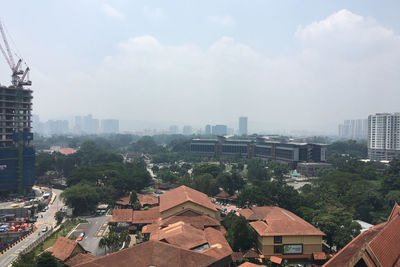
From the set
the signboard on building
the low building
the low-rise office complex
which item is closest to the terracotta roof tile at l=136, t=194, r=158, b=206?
the signboard on building

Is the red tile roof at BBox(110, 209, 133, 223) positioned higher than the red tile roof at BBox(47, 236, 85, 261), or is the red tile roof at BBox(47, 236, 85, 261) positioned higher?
the red tile roof at BBox(47, 236, 85, 261)

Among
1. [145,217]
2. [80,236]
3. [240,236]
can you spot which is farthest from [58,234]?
[240,236]

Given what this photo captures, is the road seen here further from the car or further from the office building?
the office building

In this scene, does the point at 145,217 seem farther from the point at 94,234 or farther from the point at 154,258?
the point at 154,258

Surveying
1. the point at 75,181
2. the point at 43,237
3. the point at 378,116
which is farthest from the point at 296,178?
the point at 43,237

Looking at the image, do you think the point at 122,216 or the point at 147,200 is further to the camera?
the point at 147,200
